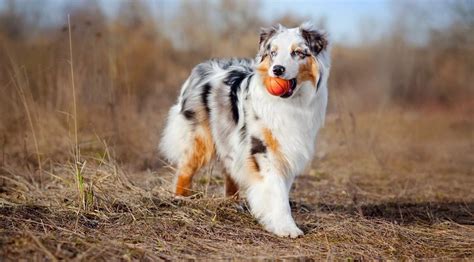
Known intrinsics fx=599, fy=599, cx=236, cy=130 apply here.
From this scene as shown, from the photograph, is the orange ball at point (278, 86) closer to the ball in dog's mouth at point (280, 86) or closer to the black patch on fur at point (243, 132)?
the ball in dog's mouth at point (280, 86)

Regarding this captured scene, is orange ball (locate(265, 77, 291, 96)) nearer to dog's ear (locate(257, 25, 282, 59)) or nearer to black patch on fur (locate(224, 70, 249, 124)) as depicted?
dog's ear (locate(257, 25, 282, 59))

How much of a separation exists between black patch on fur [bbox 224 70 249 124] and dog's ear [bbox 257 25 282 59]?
1.48ft

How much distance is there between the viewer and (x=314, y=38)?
5.25 m

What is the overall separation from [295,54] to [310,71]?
8.0 inches

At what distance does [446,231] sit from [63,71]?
20.4 ft

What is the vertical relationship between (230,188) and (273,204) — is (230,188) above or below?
below

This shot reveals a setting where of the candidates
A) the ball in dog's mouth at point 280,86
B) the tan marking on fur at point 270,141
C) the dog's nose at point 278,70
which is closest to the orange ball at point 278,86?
the ball in dog's mouth at point 280,86

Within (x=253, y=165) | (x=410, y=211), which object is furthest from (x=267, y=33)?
(x=410, y=211)

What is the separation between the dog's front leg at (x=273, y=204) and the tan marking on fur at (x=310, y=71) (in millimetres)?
857

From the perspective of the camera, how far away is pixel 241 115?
5473mm

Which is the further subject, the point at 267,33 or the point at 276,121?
the point at 267,33

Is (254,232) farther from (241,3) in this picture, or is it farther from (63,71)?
(241,3)

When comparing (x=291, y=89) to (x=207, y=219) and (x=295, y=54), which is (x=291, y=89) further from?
(x=207, y=219)

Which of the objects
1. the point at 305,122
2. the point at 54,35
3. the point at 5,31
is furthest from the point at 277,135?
the point at 5,31
